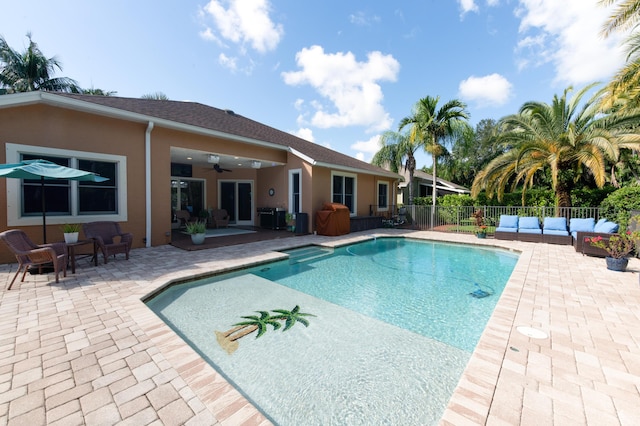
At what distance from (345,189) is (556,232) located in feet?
30.4

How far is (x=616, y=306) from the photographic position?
429 cm

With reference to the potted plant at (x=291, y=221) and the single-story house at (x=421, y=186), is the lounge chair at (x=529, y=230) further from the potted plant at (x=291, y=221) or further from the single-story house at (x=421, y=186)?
the single-story house at (x=421, y=186)

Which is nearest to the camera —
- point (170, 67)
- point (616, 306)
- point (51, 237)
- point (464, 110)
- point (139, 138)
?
point (616, 306)

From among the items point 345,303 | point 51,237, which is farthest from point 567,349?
point 51,237

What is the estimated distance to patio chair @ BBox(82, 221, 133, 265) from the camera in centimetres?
644

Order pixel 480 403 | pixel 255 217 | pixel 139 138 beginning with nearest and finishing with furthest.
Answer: pixel 480 403
pixel 139 138
pixel 255 217

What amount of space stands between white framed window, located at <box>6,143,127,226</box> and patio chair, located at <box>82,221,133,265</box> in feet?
3.04

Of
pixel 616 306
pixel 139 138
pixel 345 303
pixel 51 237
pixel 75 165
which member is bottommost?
pixel 345 303

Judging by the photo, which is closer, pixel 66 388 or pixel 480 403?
pixel 480 403

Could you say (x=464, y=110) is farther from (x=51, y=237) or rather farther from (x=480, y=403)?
(x=51, y=237)

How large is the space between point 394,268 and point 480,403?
568cm

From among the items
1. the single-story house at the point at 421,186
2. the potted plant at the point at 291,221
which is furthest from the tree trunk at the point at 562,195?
the potted plant at the point at 291,221

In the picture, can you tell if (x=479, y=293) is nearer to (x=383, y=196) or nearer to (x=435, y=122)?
(x=383, y=196)

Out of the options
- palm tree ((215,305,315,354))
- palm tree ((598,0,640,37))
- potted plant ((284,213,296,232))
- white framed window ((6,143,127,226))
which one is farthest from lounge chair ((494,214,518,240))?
white framed window ((6,143,127,226))
